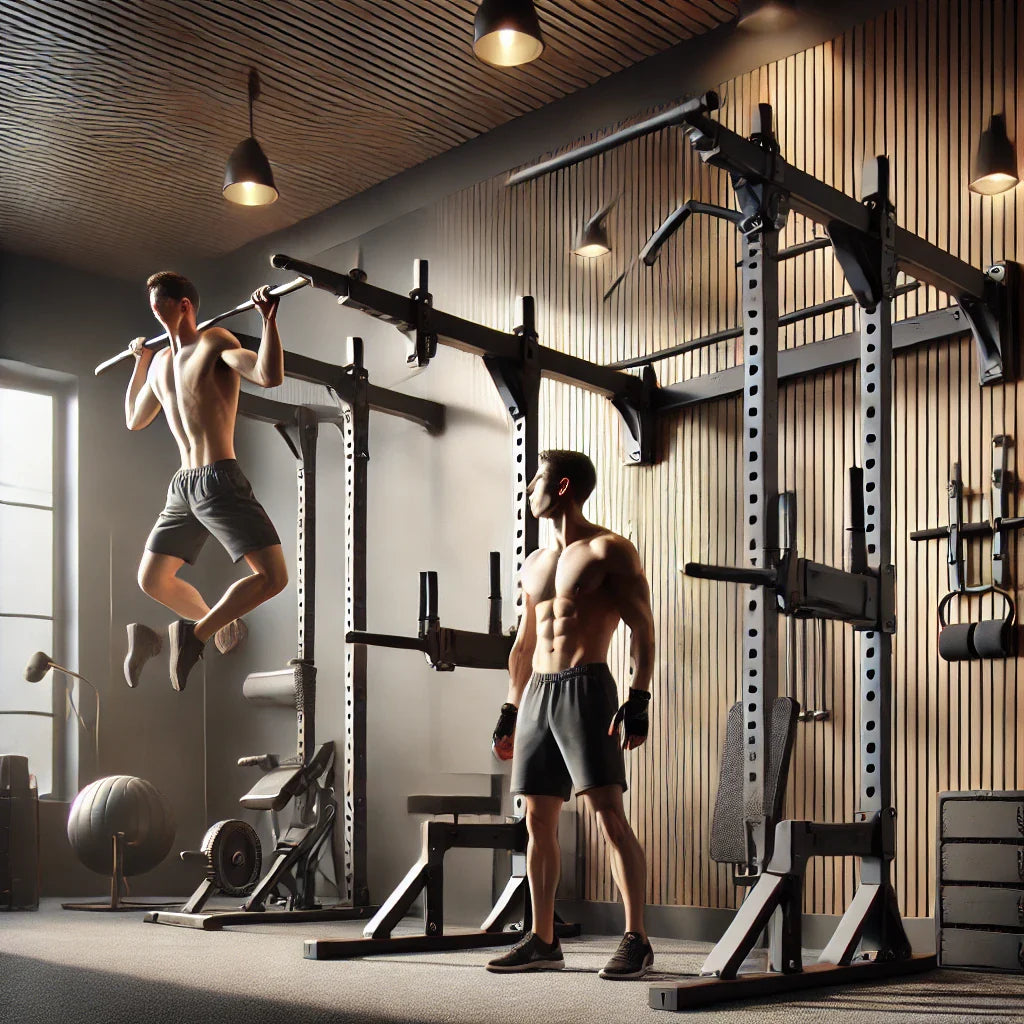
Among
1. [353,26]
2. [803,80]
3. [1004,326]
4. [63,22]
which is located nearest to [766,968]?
[1004,326]

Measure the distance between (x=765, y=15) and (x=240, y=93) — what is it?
278 cm

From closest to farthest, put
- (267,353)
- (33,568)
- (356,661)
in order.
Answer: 1. (267,353)
2. (356,661)
3. (33,568)

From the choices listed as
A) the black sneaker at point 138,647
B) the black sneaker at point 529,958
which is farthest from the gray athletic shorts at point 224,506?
the black sneaker at point 529,958

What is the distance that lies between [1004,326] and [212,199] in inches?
201

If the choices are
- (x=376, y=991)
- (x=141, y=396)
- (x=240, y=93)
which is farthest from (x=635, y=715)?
(x=240, y=93)

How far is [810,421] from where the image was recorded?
5625mm

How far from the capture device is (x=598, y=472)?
6.47 metres

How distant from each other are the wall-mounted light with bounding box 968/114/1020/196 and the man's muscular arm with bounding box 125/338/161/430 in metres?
3.49

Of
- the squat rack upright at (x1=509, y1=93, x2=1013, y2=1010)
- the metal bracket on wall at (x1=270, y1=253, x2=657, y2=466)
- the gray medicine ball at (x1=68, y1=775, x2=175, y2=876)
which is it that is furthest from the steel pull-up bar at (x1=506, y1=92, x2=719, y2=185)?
the gray medicine ball at (x1=68, y1=775, x2=175, y2=876)

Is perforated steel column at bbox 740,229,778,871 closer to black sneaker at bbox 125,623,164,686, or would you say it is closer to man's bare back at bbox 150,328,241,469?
man's bare back at bbox 150,328,241,469

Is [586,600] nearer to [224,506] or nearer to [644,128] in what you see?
[644,128]

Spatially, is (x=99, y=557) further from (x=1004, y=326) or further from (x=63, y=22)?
(x=1004, y=326)

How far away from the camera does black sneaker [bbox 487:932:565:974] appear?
4.37 metres

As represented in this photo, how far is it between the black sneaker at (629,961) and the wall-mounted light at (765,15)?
398 cm
